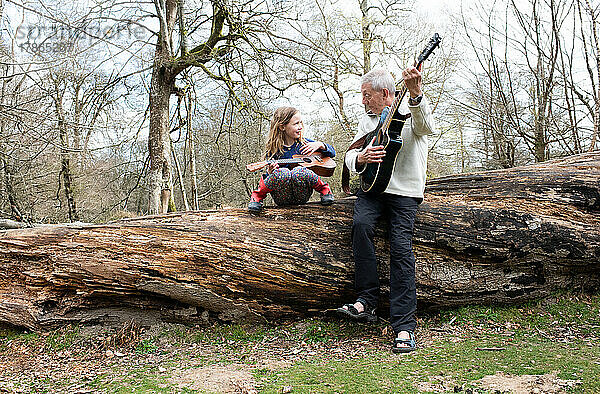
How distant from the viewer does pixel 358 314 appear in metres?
3.81

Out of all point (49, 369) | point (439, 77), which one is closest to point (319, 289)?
point (49, 369)

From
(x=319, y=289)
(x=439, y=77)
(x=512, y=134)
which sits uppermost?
(x=439, y=77)

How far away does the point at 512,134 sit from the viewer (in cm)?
844

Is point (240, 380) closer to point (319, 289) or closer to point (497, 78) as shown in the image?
point (319, 289)

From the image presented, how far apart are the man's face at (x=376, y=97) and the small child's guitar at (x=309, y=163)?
71 cm

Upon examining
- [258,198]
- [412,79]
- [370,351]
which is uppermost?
[412,79]

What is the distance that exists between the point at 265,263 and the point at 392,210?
1.27 m

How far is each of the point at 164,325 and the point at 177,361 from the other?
2.19 ft

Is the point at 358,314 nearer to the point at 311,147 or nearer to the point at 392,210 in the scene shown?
the point at 392,210

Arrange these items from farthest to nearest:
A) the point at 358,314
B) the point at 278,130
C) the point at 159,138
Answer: the point at 159,138 < the point at 278,130 < the point at 358,314

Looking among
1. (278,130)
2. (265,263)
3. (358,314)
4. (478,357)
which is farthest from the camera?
(278,130)

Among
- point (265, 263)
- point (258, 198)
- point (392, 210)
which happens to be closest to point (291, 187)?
point (258, 198)

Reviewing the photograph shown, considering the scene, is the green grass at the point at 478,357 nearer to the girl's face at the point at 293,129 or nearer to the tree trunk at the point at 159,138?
the girl's face at the point at 293,129

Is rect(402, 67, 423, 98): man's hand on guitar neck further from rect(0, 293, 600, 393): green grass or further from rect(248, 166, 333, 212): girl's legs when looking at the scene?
rect(0, 293, 600, 393): green grass
